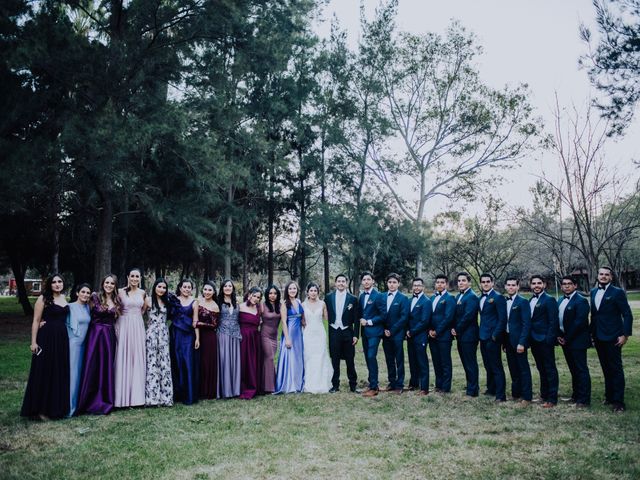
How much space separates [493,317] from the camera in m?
7.54

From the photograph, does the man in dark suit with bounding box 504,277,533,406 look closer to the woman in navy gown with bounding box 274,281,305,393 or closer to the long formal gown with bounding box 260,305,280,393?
the woman in navy gown with bounding box 274,281,305,393

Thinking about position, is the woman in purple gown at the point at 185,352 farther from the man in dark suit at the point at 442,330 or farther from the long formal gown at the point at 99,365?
the man in dark suit at the point at 442,330

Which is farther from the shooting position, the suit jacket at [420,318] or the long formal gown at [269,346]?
the long formal gown at [269,346]

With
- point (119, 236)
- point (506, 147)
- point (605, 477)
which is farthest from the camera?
point (506, 147)

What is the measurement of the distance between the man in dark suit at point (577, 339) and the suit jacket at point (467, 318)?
118cm

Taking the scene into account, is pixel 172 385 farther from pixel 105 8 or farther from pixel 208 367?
pixel 105 8

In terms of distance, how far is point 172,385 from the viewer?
736 centimetres

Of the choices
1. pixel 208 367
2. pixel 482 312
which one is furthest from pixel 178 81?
pixel 482 312

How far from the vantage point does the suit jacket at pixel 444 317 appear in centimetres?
785

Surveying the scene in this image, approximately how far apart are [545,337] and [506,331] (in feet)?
2.04

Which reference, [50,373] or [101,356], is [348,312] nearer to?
[101,356]

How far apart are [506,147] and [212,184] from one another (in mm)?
15103

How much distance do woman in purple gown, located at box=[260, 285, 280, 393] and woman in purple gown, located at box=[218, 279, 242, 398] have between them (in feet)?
1.57

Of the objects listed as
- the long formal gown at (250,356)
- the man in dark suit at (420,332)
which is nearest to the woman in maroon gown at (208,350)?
the long formal gown at (250,356)
